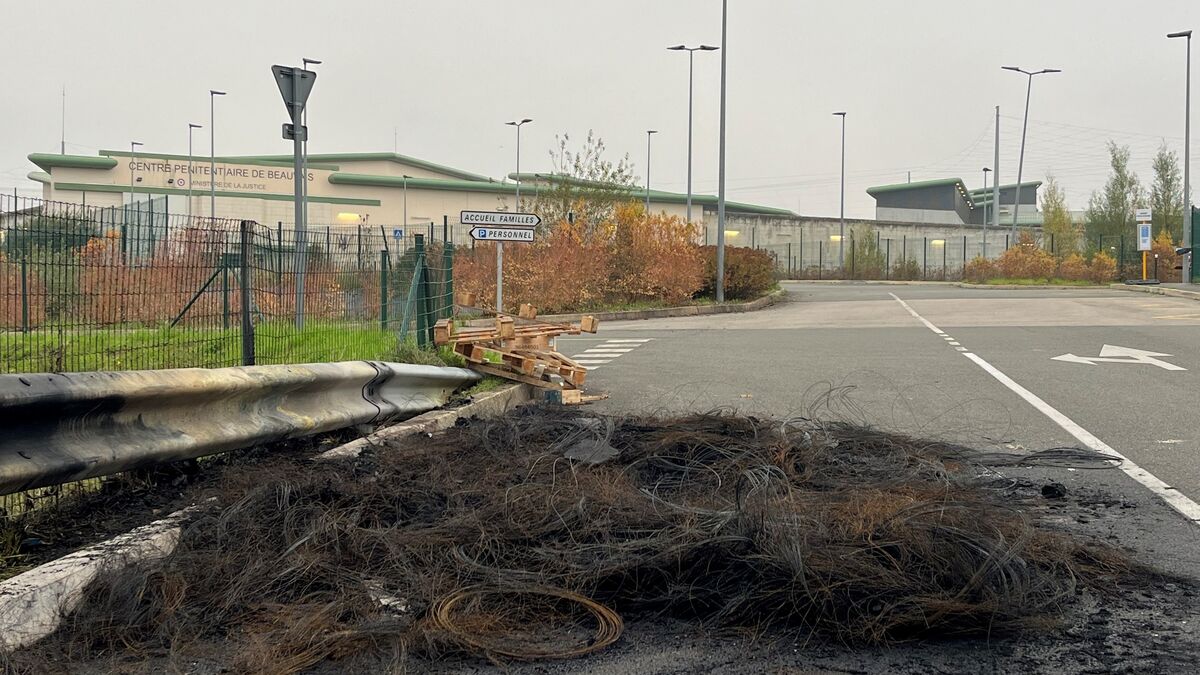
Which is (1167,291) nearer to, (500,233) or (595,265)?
(595,265)

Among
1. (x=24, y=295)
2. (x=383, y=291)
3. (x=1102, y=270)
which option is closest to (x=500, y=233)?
(x=383, y=291)

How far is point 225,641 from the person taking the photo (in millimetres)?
3521

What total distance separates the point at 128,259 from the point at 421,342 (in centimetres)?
440

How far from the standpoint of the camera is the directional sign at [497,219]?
45.9 feet

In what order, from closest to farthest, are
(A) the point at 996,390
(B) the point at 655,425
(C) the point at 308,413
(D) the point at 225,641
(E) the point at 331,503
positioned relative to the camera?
1. (D) the point at 225,641
2. (E) the point at 331,503
3. (C) the point at 308,413
4. (B) the point at 655,425
5. (A) the point at 996,390

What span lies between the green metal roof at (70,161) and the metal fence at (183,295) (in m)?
58.2

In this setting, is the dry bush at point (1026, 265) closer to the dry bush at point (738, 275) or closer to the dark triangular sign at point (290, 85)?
the dry bush at point (738, 275)

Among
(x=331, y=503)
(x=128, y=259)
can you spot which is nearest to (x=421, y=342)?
(x=128, y=259)

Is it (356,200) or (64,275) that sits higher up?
(356,200)

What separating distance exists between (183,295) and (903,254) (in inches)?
2455

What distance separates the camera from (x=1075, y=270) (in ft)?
149

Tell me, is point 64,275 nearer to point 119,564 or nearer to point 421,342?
point 119,564

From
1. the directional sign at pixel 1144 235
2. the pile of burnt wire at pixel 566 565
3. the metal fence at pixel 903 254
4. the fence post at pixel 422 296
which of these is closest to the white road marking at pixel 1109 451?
the pile of burnt wire at pixel 566 565

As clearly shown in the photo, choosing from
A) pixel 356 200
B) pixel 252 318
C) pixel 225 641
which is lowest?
pixel 225 641
